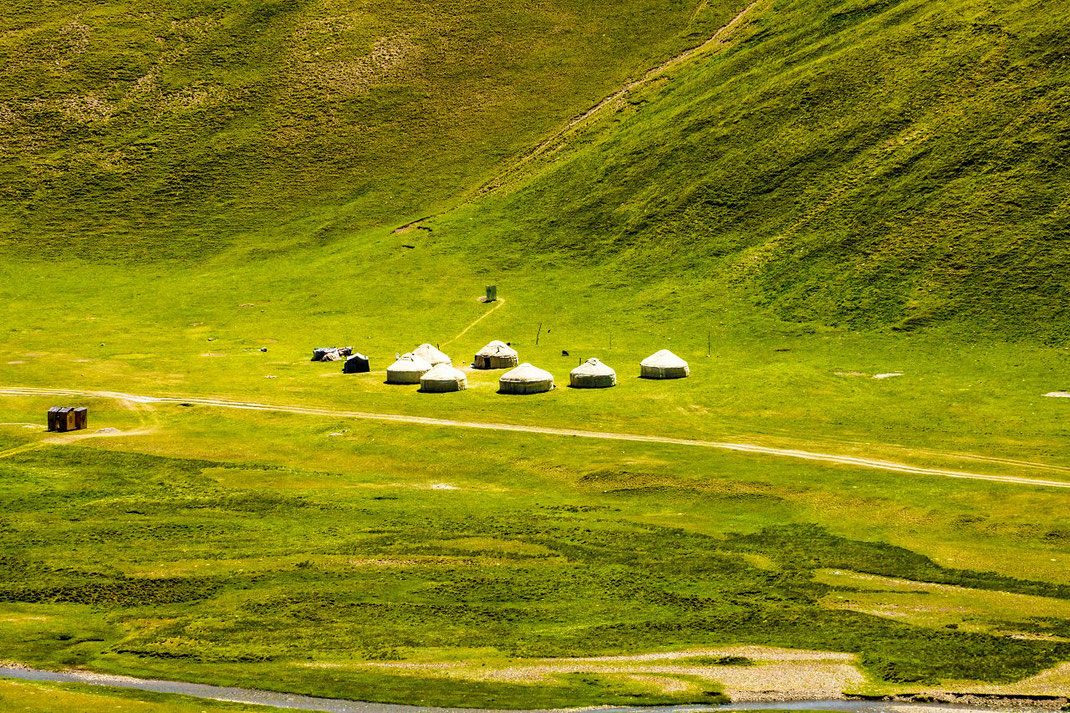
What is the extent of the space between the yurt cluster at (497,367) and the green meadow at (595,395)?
211cm

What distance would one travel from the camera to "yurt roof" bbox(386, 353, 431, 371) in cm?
10793

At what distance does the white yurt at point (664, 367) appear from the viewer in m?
107

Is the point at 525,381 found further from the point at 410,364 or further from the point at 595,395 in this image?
the point at 410,364

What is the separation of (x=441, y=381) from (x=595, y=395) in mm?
12957

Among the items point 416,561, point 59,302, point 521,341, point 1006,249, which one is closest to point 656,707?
point 416,561

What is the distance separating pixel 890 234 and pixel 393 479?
80333mm

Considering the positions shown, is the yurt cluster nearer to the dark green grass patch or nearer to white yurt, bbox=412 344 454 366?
white yurt, bbox=412 344 454 366

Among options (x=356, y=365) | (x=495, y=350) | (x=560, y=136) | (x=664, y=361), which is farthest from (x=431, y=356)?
(x=560, y=136)

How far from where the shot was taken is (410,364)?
356 ft

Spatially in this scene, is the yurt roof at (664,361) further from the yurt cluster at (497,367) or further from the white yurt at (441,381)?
the white yurt at (441,381)

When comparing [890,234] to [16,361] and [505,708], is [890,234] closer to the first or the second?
[16,361]

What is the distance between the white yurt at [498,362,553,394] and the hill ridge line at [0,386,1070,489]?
10509 mm

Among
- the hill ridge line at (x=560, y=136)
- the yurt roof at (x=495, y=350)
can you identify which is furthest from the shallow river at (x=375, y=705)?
the hill ridge line at (x=560, y=136)

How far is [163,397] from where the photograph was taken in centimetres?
10106
